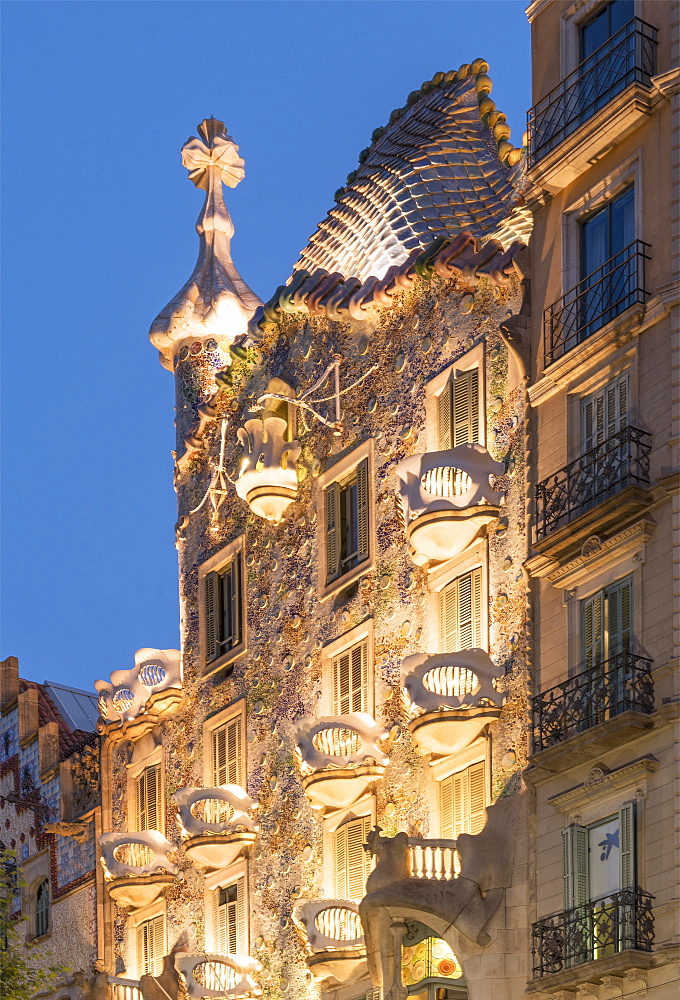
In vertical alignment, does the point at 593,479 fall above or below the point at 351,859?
above

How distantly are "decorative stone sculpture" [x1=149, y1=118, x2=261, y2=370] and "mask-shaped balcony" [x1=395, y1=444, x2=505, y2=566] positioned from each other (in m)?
10.1

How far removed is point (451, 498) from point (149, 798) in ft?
36.7

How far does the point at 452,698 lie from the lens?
28.0 meters

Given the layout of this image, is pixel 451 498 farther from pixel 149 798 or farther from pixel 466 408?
pixel 149 798

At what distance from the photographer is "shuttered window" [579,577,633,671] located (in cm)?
2564

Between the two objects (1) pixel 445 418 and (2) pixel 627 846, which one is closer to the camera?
(2) pixel 627 846

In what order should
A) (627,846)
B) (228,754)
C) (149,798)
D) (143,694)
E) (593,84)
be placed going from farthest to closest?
(149,798)
(143,694)
(228,754)
(593,84)
(627,846)

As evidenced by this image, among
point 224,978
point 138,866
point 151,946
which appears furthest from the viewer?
point 151,946

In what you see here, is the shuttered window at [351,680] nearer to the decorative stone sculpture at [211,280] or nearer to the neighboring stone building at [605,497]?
the neighboring stone building at [605,497]

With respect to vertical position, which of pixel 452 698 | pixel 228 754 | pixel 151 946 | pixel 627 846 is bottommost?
pixel 151 946

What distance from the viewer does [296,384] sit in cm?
3447

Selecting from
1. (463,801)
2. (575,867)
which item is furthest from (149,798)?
(575,867)

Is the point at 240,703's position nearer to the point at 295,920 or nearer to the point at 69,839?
the point at 295,920

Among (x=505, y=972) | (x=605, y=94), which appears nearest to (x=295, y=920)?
(x=505, y=972)
